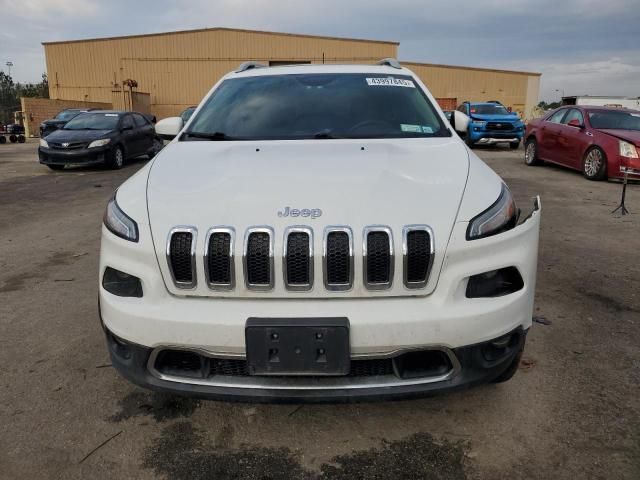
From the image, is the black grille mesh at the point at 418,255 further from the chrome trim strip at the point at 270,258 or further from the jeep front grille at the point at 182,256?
the jeep front grille at the point at 182,256


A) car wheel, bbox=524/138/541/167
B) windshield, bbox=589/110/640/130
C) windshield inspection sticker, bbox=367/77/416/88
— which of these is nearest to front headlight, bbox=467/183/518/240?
windshield inspection sticker, bbox=367/77/416/88

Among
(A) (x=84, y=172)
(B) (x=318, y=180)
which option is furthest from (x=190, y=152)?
(A) (x=84, y=172)

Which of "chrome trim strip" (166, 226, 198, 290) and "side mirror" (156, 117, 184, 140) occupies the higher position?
"side mirror" (156, 117, 184, 140)

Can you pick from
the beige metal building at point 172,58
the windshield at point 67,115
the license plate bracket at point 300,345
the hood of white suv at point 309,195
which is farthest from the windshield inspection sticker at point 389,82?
the beige metal building at point 172,58

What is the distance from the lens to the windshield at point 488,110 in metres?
17.4

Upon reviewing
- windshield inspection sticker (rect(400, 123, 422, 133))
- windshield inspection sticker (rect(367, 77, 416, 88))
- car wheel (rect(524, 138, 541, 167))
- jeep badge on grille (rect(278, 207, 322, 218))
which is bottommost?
car wheel (rect(524, 138, 541, 167))

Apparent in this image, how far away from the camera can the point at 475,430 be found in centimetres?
231

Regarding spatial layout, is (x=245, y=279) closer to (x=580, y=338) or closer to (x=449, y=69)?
(x=580, y=338)

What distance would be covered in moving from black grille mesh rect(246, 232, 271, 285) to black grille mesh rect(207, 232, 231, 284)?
82 mm

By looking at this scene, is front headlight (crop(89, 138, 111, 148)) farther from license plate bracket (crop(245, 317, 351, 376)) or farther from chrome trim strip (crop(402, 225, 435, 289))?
chrome trim strip (crop(402, 225, 435, 289))

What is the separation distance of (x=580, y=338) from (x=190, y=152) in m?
2.61

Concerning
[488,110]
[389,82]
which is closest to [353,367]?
[389,82]

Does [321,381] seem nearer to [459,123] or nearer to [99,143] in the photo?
[459,123]

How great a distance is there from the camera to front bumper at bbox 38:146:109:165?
455 inches
